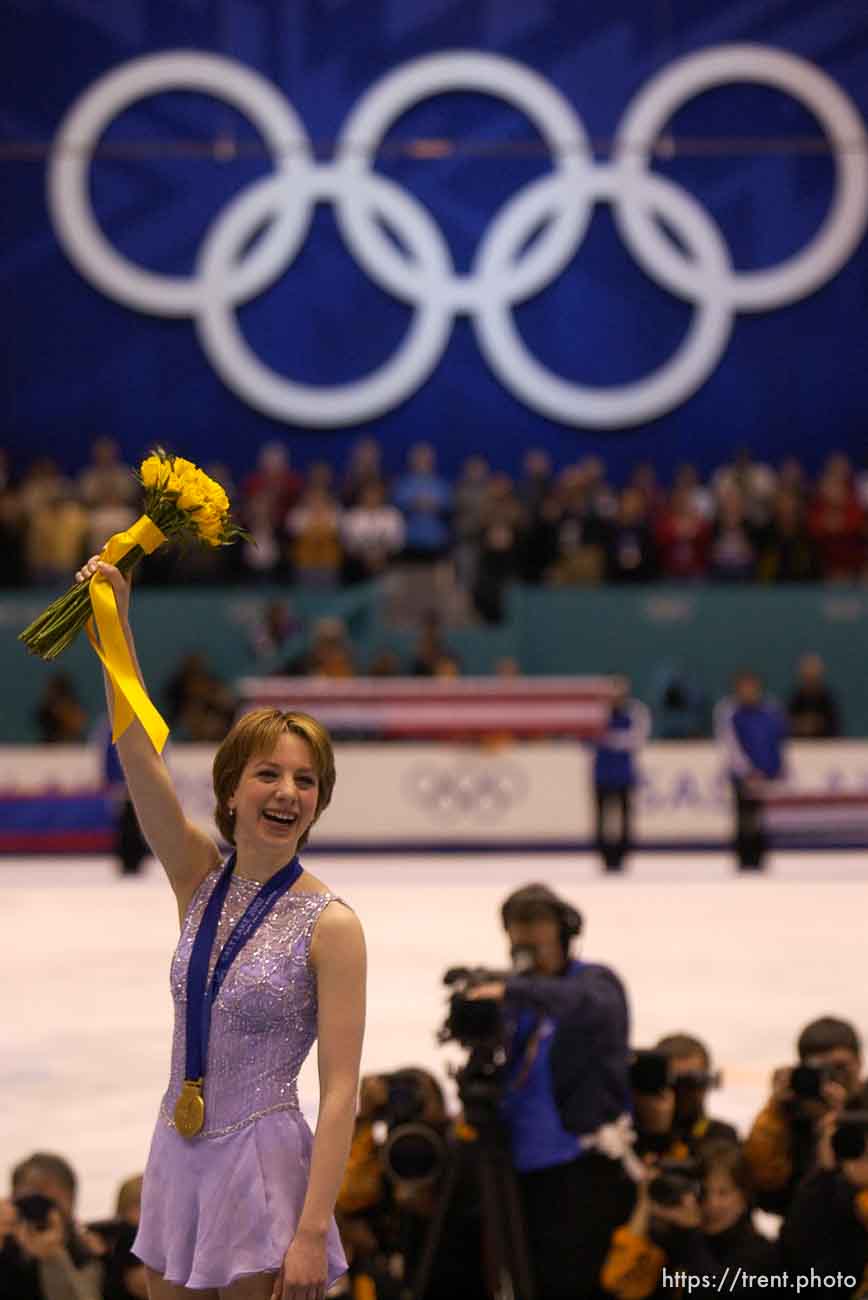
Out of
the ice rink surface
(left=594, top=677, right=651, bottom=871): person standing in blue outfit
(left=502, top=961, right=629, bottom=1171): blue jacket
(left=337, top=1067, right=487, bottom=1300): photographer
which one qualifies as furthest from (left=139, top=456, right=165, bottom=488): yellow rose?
(left=594, top=677, right=651, bottom=871): person standing in blue outfit

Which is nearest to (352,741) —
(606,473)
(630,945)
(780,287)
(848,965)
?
(630,945)

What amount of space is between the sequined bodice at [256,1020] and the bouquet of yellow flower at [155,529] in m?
0.62

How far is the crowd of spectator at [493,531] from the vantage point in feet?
70.5

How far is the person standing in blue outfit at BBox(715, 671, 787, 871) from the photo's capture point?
56.1ft

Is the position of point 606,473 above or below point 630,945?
above

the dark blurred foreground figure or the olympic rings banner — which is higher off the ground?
the olympic rings banner

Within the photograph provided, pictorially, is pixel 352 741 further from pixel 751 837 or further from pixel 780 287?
pixel 780 287

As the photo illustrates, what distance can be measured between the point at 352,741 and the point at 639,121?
11.4 meters

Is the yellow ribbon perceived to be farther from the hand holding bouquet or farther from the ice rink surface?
the ice rink surface

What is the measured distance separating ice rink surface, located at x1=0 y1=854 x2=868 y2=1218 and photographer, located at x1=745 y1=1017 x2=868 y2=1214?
219cm

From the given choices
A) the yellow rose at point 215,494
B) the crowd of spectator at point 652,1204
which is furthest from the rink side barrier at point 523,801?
the yellow rose at point 215,494

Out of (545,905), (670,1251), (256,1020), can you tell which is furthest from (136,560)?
(670,1251)

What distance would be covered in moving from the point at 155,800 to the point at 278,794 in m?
0.25

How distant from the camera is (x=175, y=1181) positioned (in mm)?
3562
